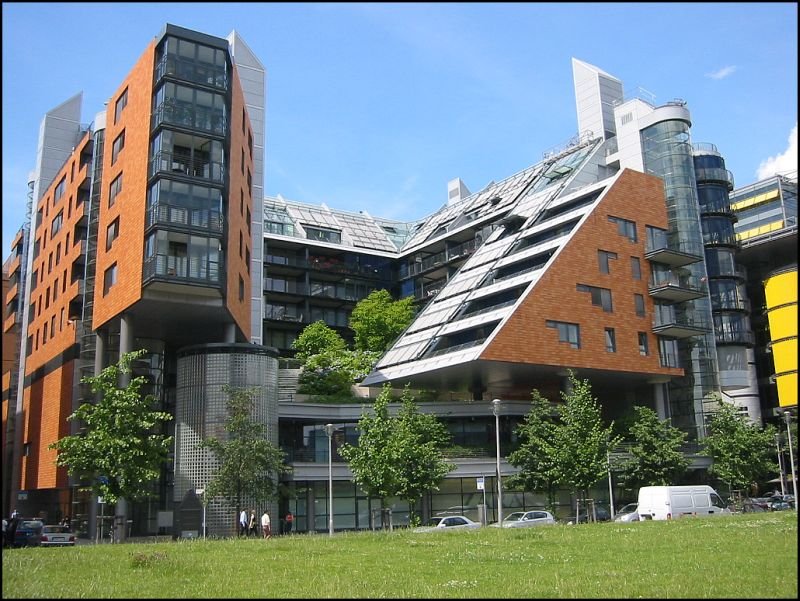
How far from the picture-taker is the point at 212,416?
46.8m

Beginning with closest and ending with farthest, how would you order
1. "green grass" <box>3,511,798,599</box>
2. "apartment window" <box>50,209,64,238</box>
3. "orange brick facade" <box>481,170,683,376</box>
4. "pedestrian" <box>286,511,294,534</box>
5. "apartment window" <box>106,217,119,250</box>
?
"green grass" <box>3,511,798,599</box> < "pedestrian" <box>286,511,294,534</box> < "apartment window" <box>106,217,119,250</box> < "orange brick facade" <box>481,170,683,376</box> < "apartment window" <box>50,209,64,238</box>

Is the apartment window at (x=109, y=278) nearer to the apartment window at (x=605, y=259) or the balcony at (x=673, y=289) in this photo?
the apartment window at (x=605, y=259)

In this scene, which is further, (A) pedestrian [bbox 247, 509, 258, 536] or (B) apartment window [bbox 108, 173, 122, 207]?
(B) apartment window [bbox 108, 173, 122, 207]

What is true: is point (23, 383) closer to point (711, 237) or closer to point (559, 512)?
point (559, 512)

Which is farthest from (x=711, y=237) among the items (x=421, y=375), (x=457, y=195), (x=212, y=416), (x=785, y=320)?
(x=212, y=416)

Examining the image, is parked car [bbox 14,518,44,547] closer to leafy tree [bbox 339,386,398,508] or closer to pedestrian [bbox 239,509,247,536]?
pedestrian [bbox 239,509,247,536]

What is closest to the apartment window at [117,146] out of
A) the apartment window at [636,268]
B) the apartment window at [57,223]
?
the apartment window at [57,223]

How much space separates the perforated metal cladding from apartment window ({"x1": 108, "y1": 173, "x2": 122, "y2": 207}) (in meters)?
11.5

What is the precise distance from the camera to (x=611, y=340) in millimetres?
60750

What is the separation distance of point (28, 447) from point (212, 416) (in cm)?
2912

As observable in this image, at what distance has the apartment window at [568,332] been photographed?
57.7m

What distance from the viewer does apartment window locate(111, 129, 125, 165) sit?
5275 cm

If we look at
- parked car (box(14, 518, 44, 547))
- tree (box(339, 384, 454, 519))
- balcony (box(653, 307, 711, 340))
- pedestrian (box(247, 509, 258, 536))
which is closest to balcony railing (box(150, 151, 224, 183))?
tree (box(339, 384, 454, 519))

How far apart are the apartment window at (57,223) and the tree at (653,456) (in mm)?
47820
